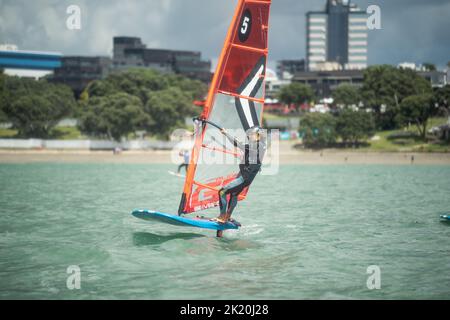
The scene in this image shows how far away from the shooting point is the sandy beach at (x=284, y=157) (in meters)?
64.8

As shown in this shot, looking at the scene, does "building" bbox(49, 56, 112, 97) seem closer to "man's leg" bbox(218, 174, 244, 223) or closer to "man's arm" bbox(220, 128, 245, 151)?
"man's leg" bbox(218, 174, 244, 223)

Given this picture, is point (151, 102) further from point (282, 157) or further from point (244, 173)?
point (244, 173)

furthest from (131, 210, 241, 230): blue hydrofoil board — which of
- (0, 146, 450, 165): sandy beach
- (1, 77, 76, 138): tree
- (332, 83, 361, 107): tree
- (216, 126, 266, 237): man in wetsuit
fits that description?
(332, 83, 361, 107): tree

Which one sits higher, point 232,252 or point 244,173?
point 244,173

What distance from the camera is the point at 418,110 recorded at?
256ft

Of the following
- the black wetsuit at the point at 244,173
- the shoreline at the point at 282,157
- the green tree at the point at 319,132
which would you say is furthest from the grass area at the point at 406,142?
the black wetsuit at the point at 244,173

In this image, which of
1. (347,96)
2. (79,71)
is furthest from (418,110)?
(79,71)

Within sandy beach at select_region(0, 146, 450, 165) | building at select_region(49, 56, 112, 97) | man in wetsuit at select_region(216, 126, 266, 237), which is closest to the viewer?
man in wetsuit at select_region(216, 126, 266, 237)

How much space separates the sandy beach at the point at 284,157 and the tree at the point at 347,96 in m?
27.4

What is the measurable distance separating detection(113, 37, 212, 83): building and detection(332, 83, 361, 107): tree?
56.1 meters

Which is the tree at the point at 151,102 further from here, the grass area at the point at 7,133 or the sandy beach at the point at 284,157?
the grass area at the point at 7,133

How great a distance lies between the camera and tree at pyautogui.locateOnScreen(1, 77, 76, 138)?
79.0 m

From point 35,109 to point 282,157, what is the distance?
3226 cm
